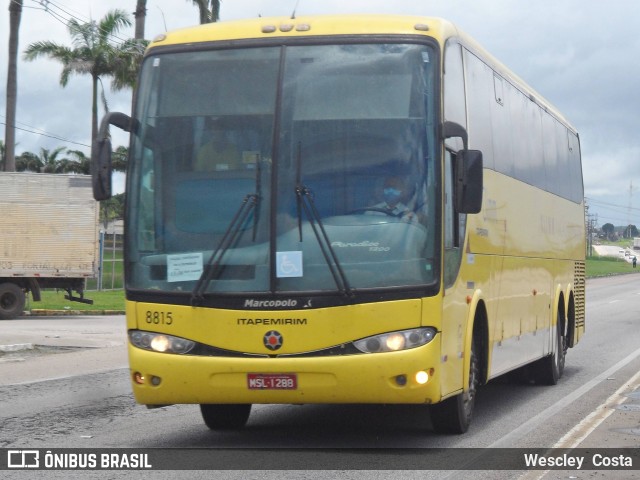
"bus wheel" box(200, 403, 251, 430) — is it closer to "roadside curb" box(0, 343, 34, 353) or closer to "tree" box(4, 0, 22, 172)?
"roadside curb" box(0, 343, 34, 353)

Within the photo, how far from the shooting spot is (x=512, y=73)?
13.6 m

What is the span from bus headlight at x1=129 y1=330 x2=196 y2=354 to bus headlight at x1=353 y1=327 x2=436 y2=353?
4.21 feet

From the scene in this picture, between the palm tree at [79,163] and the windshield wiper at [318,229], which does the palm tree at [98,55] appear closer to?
the palm tree at [79,163]

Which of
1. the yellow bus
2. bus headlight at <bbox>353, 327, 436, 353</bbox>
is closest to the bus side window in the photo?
the yellow bus

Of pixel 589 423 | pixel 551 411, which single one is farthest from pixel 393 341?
pixel 551 411

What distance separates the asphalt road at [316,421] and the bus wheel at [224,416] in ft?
0.44

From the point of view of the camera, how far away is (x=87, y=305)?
1345 inches

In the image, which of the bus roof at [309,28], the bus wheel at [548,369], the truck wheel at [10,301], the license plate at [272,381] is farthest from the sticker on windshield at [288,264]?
the truck wheel at [10,301]

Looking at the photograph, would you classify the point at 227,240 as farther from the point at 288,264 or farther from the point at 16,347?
the point at 16,347

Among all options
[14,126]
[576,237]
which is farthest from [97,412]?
[14,126]

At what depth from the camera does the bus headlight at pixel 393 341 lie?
29.3 feet

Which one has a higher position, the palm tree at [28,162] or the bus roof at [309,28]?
the palm tree at [28,162]

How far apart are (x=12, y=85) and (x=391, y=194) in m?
33.6

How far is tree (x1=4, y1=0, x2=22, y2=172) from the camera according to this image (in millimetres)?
39969
